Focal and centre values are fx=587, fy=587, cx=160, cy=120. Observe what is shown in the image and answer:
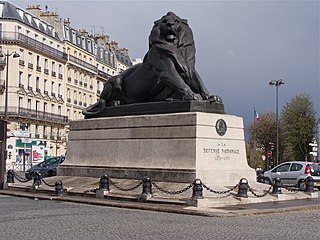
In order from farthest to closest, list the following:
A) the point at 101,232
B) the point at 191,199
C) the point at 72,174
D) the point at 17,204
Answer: the point at 72,174 → the point at 17,204 → the point at 191,199 → the point at 101,232

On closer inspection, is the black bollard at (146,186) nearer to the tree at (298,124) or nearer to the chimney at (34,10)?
the tree at (298,124)

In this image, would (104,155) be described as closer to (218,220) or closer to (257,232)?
(218,220)

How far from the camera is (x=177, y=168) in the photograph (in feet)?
54.5

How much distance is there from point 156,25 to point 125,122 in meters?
3.28

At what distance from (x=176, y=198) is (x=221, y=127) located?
3.09 metres

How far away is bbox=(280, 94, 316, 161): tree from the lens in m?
64.1

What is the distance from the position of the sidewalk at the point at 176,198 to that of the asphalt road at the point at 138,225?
1.29 feet

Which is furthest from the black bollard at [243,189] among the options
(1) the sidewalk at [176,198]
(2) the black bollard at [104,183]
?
(2) the black bollard at [104,183]

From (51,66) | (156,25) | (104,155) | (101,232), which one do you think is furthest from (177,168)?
(51,66)

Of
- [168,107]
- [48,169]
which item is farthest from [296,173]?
[48,169]

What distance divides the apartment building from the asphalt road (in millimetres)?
42328

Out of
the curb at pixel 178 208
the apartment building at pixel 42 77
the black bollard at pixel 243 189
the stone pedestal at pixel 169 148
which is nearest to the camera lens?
the curb at pixel 178 208

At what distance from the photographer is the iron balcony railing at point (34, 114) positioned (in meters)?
63.1

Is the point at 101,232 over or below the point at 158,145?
below
